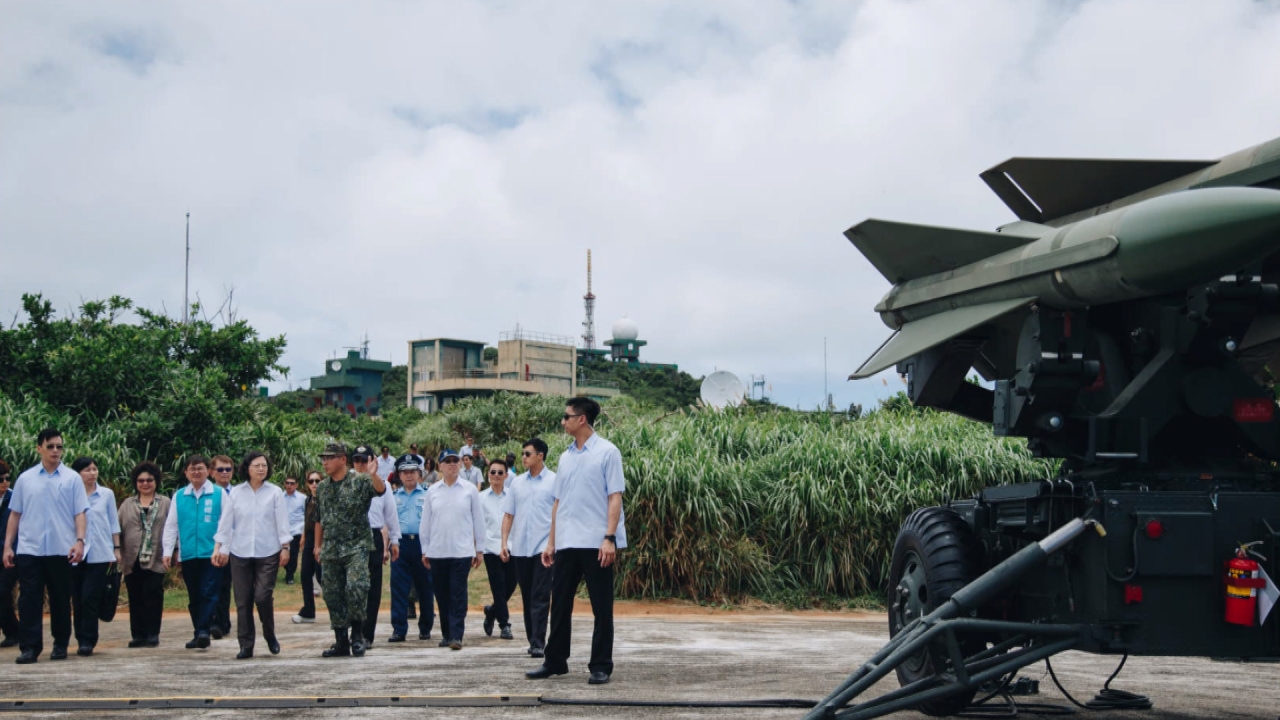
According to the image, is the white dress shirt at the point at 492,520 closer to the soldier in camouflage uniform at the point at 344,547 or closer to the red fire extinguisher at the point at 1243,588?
the soldier in camouflage uniform at the point at 344,547

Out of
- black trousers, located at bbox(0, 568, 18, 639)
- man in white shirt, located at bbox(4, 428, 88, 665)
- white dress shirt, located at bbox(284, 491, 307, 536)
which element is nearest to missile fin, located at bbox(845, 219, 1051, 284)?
man in white shirt, located at bbox(4, 428, 88, 665)

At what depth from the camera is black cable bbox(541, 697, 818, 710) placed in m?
6.93

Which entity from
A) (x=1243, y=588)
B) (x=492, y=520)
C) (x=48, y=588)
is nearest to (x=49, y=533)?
(x=48, y=588)

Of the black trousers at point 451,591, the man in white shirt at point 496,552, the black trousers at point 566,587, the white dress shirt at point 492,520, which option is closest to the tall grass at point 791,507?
the man in white shirt at point 496,552

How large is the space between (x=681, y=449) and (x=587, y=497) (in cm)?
960

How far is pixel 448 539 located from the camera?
11.4 meters

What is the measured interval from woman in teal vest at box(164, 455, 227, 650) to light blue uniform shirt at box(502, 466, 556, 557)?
2852 mm

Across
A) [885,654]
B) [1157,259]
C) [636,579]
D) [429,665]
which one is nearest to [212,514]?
[429,665]

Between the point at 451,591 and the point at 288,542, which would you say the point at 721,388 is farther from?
the point at 288,542

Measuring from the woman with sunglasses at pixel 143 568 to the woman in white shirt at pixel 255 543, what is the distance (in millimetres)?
1397

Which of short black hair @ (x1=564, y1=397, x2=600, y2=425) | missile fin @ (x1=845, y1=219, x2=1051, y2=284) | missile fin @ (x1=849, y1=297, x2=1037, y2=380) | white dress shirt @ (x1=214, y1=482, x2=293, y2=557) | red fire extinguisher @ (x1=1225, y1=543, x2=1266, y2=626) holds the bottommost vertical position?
red fire extinguisher @ (x1=1225, y1=543, x2=1266, y2=626)

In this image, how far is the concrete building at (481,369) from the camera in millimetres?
77938

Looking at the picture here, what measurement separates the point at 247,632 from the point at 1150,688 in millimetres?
6984

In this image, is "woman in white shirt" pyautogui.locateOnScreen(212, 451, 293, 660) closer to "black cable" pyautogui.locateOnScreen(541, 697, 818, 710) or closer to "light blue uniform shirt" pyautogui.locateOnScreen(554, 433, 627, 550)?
"light blue uniform shirt" pyautogui.locateOnScreen(554, 433, 627, 550)
